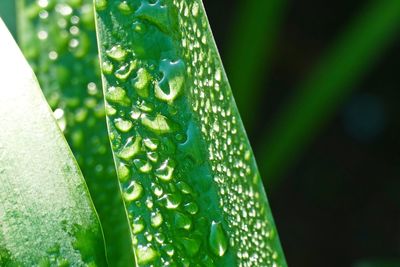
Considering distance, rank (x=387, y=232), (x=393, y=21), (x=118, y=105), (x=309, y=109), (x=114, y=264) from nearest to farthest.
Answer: (x=118, y=105)
(x=114, y=264)
(x=393, y=21)
(x=309, y=109)
(x=387, y=232)

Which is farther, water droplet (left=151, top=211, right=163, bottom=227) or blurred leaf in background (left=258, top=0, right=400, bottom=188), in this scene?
blurred leaf in background (left=258, top=0, right=400, bottom=188)

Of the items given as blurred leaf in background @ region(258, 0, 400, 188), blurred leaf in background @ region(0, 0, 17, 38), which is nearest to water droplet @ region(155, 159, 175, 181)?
blurred leaf in background @ region(0, 0, 17, 38)

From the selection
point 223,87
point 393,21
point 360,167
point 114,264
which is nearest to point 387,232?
point 360,167

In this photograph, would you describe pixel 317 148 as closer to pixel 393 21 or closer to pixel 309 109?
pixel 309 109

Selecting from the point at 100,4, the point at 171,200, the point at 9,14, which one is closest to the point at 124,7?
the point at 100,4

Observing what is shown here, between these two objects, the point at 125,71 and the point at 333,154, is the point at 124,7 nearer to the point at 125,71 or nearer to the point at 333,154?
the point at 125,71

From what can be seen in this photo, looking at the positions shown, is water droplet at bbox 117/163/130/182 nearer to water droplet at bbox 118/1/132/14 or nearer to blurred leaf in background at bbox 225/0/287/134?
water droplet at bbox 118/1/132/14
